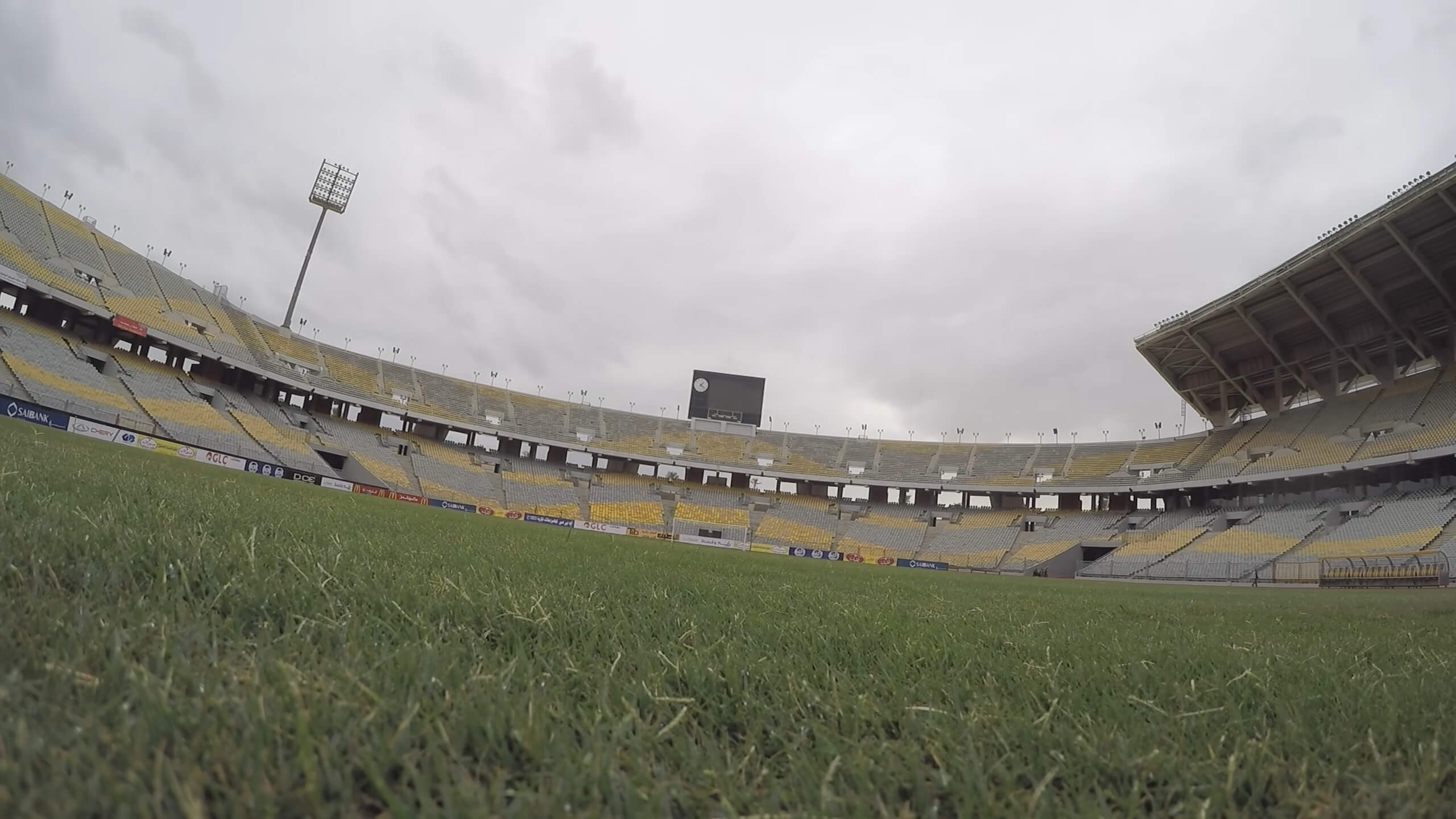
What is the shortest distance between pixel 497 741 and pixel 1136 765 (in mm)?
1335

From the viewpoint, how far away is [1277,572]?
28.8m

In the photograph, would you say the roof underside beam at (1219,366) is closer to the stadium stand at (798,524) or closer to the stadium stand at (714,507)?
the stadium stand at (798,524)

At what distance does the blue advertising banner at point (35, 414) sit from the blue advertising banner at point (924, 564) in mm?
41560

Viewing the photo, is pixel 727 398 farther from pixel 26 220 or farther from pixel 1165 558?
pixel 26 220

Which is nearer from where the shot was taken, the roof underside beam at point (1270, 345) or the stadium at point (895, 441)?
the stadium at point (895, 441)

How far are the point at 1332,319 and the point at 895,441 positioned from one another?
101 ft

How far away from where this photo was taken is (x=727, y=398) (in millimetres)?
58094

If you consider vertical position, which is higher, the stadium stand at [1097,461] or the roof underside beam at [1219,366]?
the roof underside beam at [1219,366]

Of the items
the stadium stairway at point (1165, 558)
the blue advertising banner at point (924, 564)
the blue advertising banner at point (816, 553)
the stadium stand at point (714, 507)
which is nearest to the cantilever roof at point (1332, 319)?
the stadium stairway at point (1165, 558)

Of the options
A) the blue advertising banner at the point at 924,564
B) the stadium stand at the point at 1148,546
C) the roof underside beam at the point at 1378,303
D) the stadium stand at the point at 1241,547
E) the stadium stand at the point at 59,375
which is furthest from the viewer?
→ the blue advertising banner at the point at 924,564

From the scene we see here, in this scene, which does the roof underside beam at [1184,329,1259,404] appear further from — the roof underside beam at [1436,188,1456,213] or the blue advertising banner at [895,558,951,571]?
the blue advertising banner at [895,558,951,571]

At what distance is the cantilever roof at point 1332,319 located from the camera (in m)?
28.3

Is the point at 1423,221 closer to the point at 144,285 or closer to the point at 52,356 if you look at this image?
the point at 52,356

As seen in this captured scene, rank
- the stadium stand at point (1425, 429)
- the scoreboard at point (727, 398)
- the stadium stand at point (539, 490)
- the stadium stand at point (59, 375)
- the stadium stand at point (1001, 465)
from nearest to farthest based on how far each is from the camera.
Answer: the stadium stand at point (59, 375)
the stadium stand at point (1425, 429)
the stadium stand at point (539, 490)
the stadium stand at point (1001, 465)
the scoreboard at point (727, 398)
